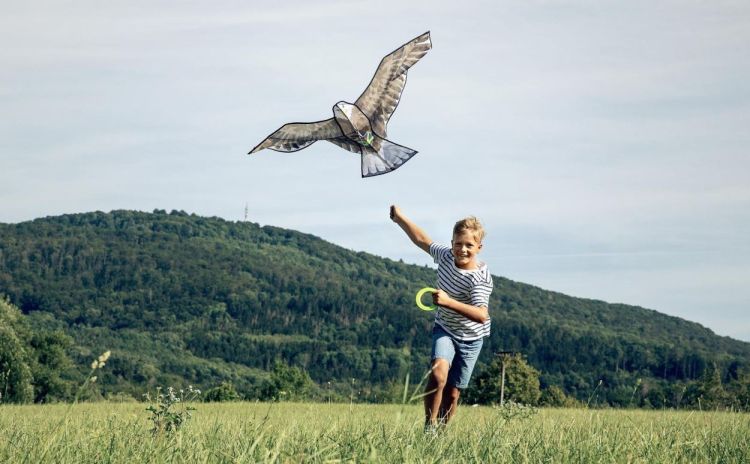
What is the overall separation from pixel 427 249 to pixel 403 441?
3.31m

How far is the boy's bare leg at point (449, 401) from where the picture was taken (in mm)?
7560

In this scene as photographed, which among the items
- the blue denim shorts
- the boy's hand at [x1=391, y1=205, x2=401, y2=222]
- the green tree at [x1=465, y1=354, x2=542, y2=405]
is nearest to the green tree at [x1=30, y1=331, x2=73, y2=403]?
the green tree at [x1=465, y1=354, x2=542, y2=405]

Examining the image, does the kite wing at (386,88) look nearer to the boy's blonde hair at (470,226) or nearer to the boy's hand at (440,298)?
the boy's blonde hair at (470,226)

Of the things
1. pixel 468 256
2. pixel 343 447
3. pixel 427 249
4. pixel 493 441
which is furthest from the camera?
pixel 427 249

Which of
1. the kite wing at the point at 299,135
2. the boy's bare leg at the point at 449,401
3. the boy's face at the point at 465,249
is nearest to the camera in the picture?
the kite wing at the point at 299,135

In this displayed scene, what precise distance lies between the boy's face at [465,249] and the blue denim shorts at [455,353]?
1.79 ft

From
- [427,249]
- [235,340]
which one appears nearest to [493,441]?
[427,249]

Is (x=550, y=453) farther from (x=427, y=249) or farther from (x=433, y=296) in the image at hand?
(x=427, y=249)

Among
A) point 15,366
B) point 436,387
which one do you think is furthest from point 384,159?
point 15,366

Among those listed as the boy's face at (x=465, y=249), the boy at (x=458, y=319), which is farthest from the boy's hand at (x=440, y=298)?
the boy's face at (x=465, y=249)

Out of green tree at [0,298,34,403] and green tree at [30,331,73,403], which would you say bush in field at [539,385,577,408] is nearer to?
green tree at [30,331,73,403]

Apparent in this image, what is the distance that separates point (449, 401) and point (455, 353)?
1.46ft

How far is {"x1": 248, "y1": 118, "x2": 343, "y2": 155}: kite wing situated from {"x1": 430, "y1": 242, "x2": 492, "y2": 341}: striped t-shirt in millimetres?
1424

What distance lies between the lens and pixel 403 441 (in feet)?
15.4
